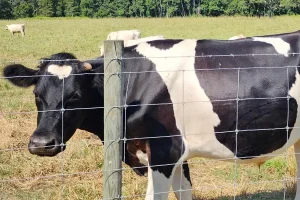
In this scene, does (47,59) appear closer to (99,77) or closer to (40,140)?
(99,77)

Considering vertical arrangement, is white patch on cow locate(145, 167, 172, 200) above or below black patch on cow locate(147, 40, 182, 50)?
below

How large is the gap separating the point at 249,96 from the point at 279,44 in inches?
26.1

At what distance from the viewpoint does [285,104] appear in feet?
14.5

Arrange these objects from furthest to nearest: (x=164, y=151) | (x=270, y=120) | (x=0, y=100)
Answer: (x=0, y=100)
(x=270, y=120)
(x=164, y=151)

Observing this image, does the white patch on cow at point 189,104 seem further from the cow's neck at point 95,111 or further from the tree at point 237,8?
the tree at point 237,8

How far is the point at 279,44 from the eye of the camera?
4.59 m

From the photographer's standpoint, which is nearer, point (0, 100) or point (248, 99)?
point (248, 99)

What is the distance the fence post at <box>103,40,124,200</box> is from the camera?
3.34 metres

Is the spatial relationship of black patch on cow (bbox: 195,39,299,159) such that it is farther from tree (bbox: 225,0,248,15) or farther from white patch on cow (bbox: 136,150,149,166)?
tree (bbox: 225,0,248,15)

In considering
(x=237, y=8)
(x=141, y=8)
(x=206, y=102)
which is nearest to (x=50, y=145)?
(x=206, y=102)

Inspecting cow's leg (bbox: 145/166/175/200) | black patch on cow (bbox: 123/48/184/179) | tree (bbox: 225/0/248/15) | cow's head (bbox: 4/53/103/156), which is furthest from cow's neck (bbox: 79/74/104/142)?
tree (bbox: 225/0/248/15)

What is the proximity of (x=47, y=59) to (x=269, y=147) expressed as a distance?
220 centimetres

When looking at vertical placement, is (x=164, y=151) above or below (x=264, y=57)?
below

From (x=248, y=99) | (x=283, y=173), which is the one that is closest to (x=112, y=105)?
(x=248, y=99)
